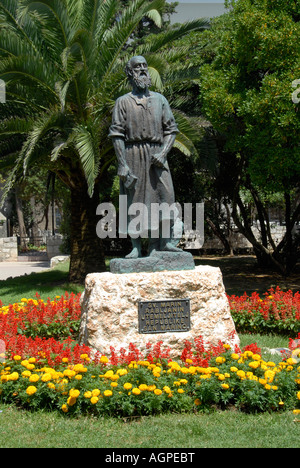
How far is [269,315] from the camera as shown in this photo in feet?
22.4

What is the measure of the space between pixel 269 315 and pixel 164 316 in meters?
2.54

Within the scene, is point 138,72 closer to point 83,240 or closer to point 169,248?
point 169,248

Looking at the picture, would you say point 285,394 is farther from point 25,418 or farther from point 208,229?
point 208,229

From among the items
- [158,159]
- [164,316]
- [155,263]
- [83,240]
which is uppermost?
[158,159]

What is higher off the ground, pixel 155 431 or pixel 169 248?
pixel 169 248

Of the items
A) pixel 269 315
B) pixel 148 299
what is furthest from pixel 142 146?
pixel 269 315

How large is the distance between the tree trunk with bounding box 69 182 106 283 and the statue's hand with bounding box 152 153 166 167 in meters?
6.02

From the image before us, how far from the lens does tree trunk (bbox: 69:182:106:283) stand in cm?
1098

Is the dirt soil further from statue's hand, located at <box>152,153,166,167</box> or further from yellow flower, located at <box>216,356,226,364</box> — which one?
yellow flower, located at <box>216,356,226,364</box>

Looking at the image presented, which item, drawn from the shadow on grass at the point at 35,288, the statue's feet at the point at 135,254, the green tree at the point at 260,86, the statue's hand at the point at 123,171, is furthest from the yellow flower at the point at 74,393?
the green tree at the point at 260,86

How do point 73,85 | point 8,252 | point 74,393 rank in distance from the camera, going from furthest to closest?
point 8,252 → point 73,85 → point 74,393

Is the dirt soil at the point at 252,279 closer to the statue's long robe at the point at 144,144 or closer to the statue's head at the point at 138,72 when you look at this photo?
the statue's long robe at the point at 144,144

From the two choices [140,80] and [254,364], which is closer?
[254,364]

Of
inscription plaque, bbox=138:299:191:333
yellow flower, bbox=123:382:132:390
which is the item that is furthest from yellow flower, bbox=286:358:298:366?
yellow flower, bbox=123:382:132:390
